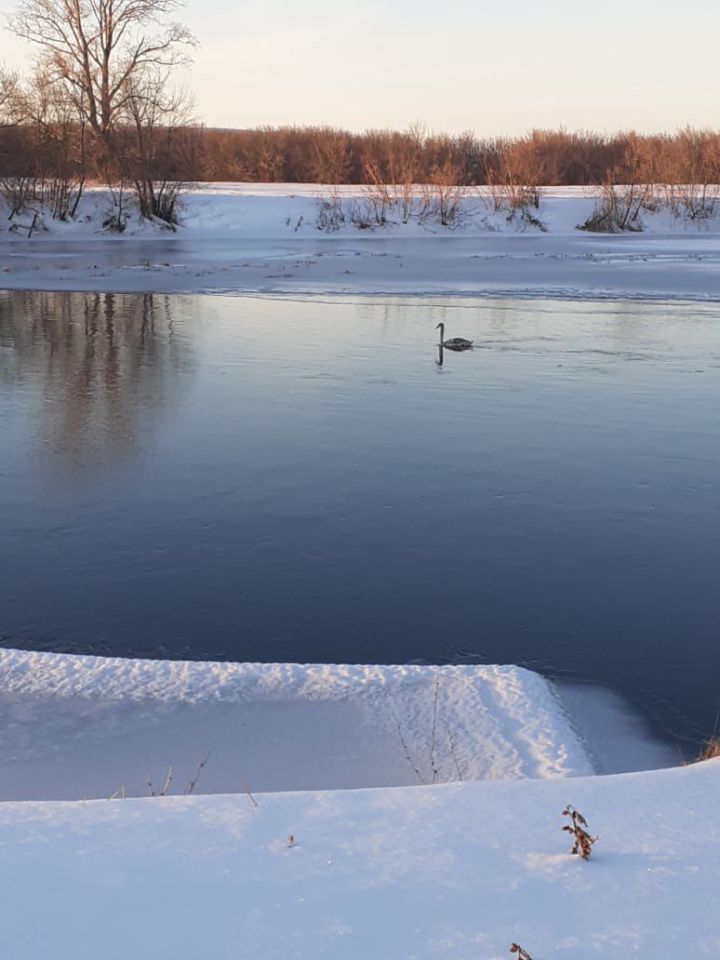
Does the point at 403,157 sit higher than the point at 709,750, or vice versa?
the point at 403,157

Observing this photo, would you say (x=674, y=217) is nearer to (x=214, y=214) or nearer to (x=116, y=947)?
(x=214, y=214)

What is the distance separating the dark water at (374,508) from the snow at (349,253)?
21.6 feet

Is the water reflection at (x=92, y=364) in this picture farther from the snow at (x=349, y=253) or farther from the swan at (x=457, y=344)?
the swan at (x=457, y=344)

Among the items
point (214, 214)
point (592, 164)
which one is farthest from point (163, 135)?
point (592, 164)

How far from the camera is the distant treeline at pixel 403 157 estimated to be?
3403cm

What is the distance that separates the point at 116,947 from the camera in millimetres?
1987

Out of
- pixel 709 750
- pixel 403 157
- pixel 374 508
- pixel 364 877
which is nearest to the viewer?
pixel 364 877

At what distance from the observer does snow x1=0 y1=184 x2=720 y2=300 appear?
17406 millimetres

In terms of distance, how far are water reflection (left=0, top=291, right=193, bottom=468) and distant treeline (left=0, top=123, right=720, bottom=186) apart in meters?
19.6

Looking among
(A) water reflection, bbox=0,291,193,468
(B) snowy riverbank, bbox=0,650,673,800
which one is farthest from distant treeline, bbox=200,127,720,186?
→ (B) snowy riverbank, bbox=0,650,673,800

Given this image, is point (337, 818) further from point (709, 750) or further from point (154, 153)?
point (154, 153)

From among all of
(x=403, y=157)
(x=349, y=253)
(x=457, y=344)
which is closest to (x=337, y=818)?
(x=457, y=344)

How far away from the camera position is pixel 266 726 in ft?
12.1

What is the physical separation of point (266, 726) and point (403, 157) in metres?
39.4
